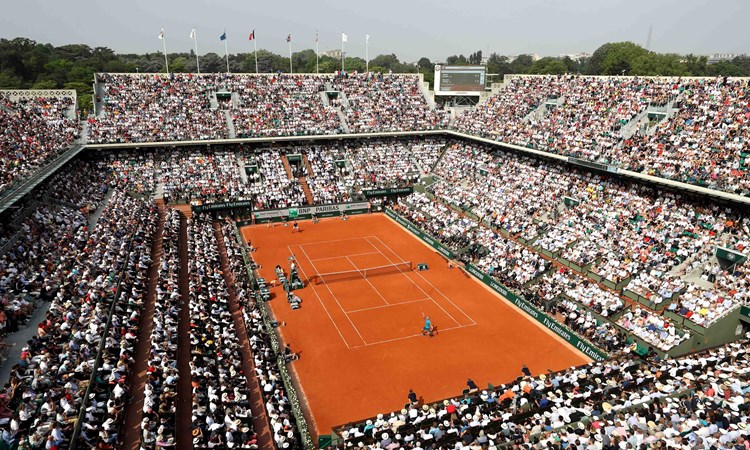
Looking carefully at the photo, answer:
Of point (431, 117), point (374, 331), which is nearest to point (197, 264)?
point (374, 331)

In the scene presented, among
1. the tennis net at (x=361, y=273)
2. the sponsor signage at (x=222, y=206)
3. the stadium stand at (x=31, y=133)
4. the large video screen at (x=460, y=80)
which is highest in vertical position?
the large video screen at (x=460, y=80)

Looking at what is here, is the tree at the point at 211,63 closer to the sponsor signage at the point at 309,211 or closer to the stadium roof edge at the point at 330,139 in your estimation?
the stadium roof edge at the point at 330,139

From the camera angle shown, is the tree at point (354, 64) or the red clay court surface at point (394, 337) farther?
the tree at point (354, 64)

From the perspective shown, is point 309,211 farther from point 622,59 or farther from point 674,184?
point 622,59

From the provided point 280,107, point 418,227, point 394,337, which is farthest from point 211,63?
point 394,337

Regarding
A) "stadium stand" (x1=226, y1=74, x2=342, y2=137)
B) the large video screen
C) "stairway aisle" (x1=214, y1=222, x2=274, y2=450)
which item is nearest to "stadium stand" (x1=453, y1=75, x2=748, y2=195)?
the large video screen

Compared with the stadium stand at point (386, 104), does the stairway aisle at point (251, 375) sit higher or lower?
lower

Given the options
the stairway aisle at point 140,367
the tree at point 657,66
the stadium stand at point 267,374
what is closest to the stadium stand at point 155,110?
the stairway aisle at point 140,367

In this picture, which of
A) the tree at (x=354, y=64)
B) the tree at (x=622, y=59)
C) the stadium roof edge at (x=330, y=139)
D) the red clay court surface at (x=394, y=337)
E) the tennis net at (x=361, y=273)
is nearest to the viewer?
the red clay court surface at (x=394, y=337)
